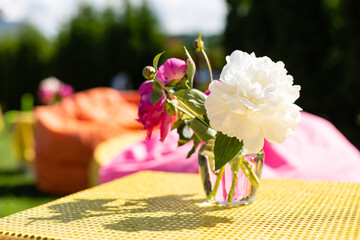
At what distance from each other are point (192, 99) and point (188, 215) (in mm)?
242

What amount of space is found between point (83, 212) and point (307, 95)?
4.90 m

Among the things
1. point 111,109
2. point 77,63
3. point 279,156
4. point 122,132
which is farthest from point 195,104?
point 77,63

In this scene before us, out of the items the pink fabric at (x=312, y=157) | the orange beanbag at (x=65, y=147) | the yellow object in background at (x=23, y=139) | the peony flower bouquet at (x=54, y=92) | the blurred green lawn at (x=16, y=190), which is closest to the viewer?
the pink fabric at (x=312, y=157)

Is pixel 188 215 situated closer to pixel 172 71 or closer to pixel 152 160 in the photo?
pixel 172 71

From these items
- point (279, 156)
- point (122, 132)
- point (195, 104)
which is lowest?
point (122, 132)

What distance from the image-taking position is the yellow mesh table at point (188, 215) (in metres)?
0.78

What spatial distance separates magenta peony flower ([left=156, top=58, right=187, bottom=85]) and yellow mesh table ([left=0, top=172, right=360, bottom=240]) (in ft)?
0.92

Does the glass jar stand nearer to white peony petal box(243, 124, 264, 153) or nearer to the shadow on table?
the shadow on table

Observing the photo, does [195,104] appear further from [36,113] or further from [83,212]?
[36,113]

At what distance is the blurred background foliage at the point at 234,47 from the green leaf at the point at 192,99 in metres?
0.35

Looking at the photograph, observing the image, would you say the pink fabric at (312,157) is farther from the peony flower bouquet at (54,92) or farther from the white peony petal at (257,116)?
the peony flower bouquet at (54,92)

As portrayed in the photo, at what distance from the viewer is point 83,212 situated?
0.95 metres

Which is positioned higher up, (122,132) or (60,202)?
(60,202)

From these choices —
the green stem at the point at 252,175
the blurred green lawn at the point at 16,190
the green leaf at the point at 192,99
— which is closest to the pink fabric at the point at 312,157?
the green stem at the point at 252,175
